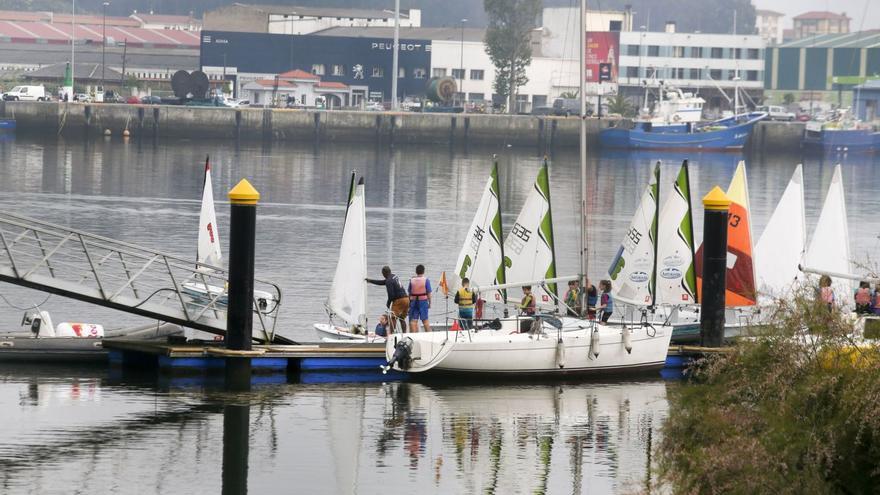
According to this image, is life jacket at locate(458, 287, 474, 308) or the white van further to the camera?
the white van

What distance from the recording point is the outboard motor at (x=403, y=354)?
3045 centimetres

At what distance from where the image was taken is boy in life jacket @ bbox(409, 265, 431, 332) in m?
32.3

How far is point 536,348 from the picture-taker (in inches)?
1234

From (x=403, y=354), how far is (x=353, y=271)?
12.3 ft

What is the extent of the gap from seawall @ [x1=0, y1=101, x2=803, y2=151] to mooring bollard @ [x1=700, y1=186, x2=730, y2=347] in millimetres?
101684

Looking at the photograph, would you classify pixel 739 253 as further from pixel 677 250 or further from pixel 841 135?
pixel 841 135

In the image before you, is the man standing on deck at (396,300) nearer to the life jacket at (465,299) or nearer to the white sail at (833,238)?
the life jacket at (465,299)

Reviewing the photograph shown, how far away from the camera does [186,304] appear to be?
3250 centimetres

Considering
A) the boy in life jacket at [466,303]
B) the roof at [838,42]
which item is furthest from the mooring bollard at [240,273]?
the roof at [838,42]

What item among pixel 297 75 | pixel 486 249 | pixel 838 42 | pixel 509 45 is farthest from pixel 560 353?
pixel 838 42

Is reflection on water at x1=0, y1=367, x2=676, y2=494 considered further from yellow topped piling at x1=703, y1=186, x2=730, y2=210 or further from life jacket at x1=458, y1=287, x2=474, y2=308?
yellow topped piling at x1=703, y1=186, x2=730, y2=210

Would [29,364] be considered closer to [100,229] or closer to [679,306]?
[679,306]

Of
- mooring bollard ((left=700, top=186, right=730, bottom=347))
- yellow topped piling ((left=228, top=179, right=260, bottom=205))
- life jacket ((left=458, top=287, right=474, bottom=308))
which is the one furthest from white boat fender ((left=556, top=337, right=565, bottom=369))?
yellow topped piling ((left=228, top=179, right=260, bottom=205))

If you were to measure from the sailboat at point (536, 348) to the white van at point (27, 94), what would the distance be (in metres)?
113
